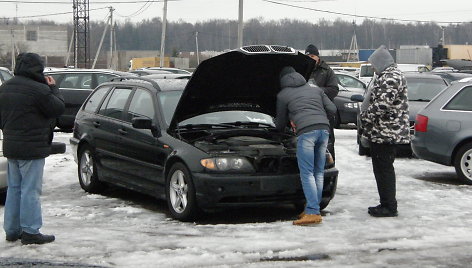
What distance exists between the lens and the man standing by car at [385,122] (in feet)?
28.1

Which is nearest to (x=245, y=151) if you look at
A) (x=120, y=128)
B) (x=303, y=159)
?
(x=303, y=159)

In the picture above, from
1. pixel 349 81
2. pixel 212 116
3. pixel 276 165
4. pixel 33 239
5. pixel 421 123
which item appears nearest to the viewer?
pixel 33 239

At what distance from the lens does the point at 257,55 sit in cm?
843

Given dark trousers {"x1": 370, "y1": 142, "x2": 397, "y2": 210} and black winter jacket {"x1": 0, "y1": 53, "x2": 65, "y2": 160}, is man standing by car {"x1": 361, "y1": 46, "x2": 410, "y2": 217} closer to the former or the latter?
dark trousers {"x1": 370, "y1": 142, "x2": 397, "y2": 210}

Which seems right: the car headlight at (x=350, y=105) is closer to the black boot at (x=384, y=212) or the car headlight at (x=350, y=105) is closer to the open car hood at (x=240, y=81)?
the open car hood at (x=240, y=81)

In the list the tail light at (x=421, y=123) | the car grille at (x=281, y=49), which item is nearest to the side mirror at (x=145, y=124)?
the car grille at (x=281, y=49)

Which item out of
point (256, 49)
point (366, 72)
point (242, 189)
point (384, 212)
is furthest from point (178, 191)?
point (366, 72)

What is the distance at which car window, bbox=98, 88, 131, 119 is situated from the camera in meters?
9.96

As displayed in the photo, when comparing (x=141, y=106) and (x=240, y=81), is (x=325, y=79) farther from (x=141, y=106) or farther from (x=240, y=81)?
(x=141, y=106)

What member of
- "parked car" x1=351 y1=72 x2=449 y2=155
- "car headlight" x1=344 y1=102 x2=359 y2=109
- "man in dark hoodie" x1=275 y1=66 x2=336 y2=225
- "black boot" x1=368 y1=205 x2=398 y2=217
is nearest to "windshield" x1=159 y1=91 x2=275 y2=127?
"man in dark hoodie" x1=275 y1=66 x2=336 y2=225

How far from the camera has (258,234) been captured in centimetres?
749

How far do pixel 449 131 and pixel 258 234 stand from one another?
4.78 m

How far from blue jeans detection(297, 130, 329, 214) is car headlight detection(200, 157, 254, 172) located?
532mm

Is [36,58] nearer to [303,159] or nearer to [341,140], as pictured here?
[303,159]
